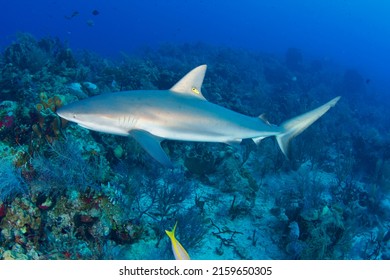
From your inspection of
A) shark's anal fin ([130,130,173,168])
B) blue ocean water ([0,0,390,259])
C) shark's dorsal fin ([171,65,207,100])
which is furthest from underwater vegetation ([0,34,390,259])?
shark's dorsal fin ([171,65,207,100])

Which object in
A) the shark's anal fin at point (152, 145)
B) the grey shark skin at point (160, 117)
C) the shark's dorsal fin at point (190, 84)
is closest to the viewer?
the shark's anal fin at point (152, 145)

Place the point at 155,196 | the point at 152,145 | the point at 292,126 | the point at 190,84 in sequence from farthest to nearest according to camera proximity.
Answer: the point at 292,126 < the point at 155,196 < the point at 190,84 < the point at 152,145

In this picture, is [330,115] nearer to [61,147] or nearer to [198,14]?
[61,147]

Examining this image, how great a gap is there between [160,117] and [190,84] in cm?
89

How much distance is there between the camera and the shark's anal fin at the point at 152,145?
381cm

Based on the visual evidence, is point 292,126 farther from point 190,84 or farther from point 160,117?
point 160,117

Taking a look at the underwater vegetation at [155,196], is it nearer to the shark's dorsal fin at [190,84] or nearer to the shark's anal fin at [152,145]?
the shark's anal fin at [152,145]

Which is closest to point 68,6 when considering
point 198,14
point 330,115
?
point 198,14

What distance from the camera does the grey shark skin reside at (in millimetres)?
4180

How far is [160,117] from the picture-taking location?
4.42 meters

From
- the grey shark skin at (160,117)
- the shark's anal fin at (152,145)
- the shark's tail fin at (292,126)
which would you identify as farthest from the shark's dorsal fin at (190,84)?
the shark's tail fin at (292,126)

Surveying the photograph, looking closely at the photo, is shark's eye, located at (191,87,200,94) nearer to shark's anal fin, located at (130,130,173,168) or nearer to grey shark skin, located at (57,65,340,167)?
grey shark skin, located at (57,65,340,167)

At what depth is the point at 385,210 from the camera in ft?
25.8

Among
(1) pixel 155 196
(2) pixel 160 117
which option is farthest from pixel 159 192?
(2) pixel 160 117
